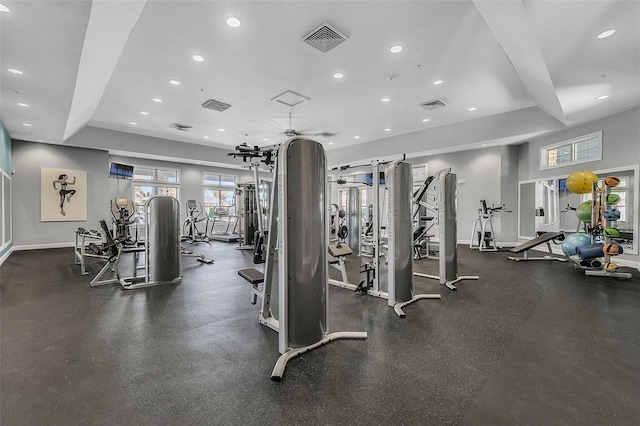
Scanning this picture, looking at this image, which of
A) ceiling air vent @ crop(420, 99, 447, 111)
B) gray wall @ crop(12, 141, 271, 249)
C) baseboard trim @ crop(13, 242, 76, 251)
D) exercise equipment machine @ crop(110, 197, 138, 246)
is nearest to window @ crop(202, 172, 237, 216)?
gray wall @ crop(12, 141, 271, 249)

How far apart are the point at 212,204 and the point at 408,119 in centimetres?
910

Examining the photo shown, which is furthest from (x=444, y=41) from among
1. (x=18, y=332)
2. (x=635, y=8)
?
(x=18, y=332)

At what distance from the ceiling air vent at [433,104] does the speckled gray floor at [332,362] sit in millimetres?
4575

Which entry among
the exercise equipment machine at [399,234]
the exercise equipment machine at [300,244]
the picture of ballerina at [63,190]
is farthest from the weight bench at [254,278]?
the picture of ballerina at [63,190]

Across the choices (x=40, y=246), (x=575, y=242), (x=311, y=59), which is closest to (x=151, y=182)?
(x=40, y=246)

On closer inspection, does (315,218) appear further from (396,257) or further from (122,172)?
(122,172)

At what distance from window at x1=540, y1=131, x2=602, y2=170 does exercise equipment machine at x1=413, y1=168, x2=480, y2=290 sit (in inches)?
186

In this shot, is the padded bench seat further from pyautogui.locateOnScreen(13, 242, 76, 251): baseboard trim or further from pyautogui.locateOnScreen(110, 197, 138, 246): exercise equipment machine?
pyautogui.locateOnScreen(13, 242, 76, 251): baseboard trim

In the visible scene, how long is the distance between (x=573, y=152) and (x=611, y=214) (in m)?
2.60

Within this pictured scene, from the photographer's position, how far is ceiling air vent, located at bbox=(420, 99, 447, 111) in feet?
20.7

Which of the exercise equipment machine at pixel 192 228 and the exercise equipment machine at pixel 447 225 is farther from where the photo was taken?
the exercise equipment machine at pixel 192 228

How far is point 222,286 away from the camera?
4.28 metres

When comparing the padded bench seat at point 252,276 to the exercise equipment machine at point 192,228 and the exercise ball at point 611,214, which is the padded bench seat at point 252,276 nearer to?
the exercise ball at point 611,214

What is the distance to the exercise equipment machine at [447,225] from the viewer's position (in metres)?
4.07
